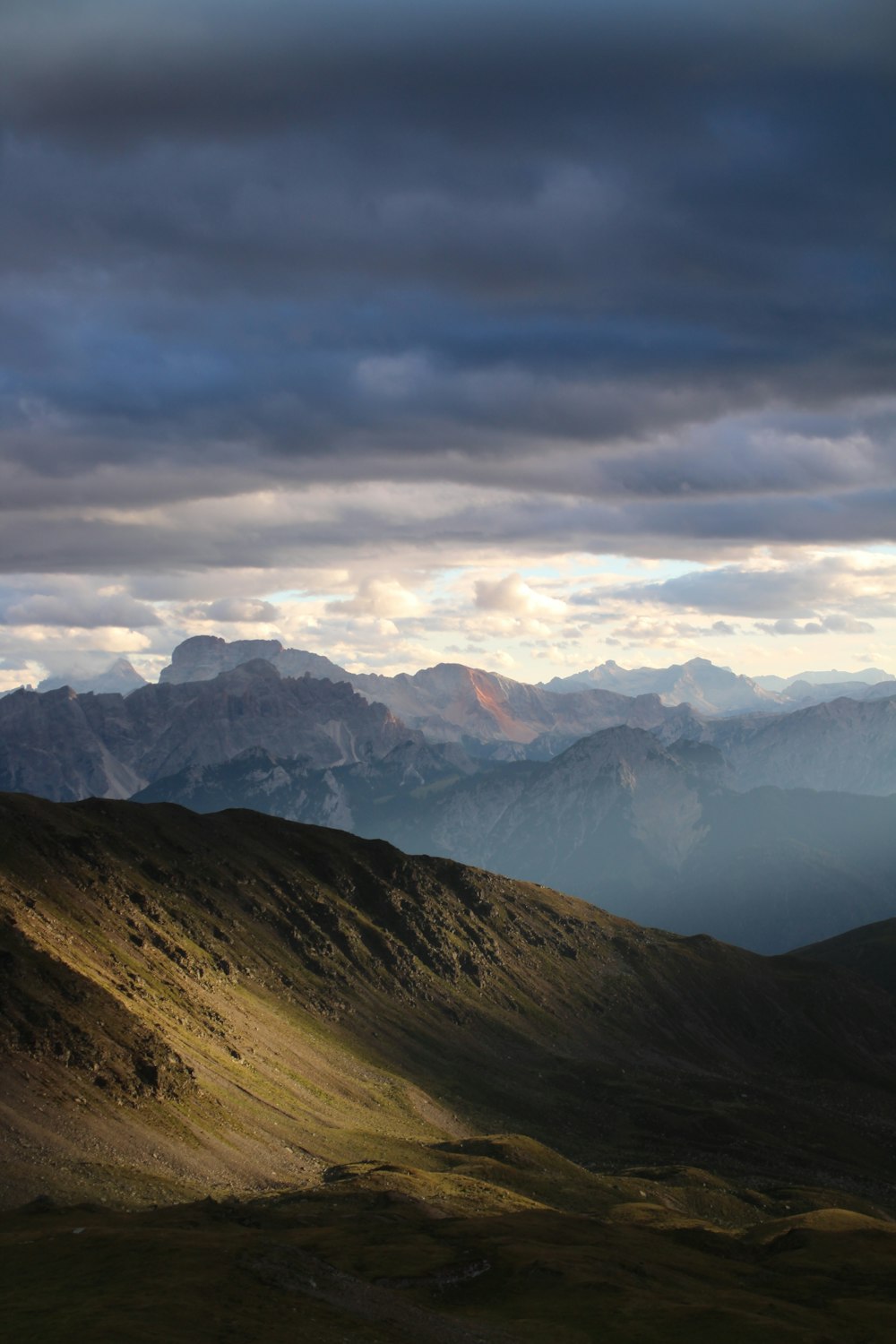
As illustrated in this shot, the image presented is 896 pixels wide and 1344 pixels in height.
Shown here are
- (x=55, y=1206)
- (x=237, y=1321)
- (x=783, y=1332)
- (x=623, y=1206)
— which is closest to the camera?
(x=237, y=1321)

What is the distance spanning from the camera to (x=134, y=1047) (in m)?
190

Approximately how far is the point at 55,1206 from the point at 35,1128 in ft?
95.1

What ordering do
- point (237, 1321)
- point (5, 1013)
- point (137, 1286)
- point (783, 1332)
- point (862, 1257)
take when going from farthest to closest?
1. point (5, 1013)
2. point (862, 1257)
3. point (783, 1332)
4. point (137, 1286)
5. point (237, 1321)

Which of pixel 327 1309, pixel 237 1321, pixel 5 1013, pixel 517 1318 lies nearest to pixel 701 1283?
pixel 517 1318

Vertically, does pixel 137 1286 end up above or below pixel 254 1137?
above

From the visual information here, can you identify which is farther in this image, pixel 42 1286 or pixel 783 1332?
pixel 783 1332

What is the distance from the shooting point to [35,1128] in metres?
158

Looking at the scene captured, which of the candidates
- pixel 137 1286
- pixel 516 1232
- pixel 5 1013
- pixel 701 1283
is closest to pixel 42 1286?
pixel 137 1286

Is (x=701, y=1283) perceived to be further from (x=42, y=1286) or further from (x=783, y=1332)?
(x=42, y=1286)

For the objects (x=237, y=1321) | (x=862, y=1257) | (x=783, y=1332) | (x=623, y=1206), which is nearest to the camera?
(x=237, y=1321)

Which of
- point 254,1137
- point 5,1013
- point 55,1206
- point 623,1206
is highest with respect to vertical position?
point 5,1013

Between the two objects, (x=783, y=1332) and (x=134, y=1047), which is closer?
(x=783, y=1332)

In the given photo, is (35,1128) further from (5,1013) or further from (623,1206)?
(623,1206)

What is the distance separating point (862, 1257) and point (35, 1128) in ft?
363
